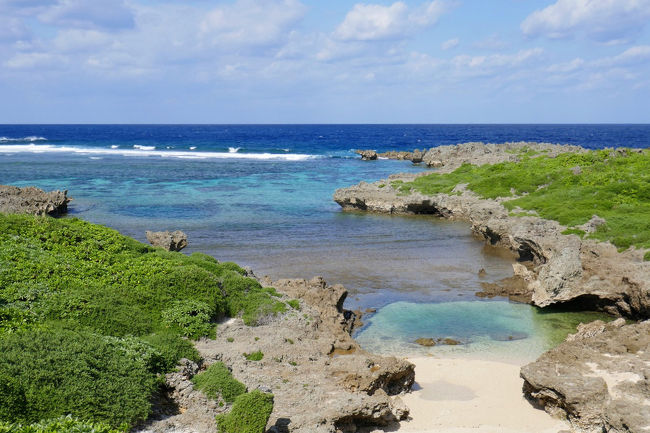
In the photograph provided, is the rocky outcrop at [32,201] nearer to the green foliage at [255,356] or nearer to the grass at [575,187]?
the grass at [575,187]

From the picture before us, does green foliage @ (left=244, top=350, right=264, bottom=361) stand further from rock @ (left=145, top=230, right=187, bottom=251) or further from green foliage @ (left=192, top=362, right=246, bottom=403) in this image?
rock @ (left=145, top=230, right=187, bottom=251)

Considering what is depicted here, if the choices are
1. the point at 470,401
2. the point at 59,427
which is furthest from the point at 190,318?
the point at 470,401

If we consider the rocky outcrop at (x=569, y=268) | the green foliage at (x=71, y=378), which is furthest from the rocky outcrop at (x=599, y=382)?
the green foliage at (x=71, y=378)

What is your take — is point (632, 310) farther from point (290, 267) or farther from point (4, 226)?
point (4, 226)

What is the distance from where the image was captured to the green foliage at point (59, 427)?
9.59 metres

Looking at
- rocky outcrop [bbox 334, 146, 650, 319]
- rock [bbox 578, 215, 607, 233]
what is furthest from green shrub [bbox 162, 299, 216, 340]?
rock [bbox 578, 215, 607, 233]

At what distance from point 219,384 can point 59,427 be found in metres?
3.97

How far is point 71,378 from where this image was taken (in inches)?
461

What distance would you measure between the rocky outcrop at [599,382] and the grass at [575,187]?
34.4ft

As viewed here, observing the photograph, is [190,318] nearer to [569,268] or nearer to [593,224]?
[569,268]

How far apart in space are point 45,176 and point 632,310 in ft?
222

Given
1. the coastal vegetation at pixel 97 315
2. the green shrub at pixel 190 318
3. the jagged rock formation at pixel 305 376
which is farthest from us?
the green shrub at pixel 190 318

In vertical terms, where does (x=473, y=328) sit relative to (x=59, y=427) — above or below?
below

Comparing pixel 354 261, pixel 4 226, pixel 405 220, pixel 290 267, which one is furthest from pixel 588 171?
pixel 4 226
